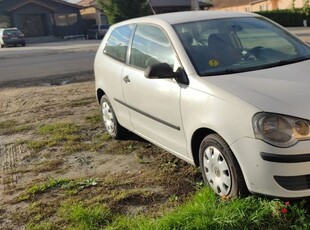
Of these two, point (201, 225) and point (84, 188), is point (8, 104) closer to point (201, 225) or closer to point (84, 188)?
point (84, 188)

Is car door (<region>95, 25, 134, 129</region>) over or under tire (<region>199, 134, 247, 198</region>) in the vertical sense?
over

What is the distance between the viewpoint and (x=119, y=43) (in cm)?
536

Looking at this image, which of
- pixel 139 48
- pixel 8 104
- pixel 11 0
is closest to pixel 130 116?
pixel 139 48

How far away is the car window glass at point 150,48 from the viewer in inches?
167

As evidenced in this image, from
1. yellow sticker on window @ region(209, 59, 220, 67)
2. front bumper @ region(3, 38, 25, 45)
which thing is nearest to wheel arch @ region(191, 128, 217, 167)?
yellow sticker on window @ region(209, 59, 220, 67)

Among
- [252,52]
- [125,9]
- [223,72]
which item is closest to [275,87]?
[223,72]

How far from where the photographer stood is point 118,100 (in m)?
5.20

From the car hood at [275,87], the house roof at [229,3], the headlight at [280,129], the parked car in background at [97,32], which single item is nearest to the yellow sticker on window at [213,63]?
the car hood at [275,87]

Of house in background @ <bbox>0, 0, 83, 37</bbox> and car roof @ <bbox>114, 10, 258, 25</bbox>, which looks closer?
car roof @ <bbox>114, 10, 258, 25</bbox>

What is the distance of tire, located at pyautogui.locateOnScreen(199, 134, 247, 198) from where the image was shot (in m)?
3.33

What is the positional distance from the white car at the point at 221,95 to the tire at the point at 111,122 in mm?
56

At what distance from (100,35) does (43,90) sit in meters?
31.8

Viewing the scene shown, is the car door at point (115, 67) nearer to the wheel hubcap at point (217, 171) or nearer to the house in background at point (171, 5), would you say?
the wheel hubcap at point (217, 171)

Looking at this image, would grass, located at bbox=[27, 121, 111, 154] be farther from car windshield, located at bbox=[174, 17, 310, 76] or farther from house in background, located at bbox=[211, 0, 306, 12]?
house in background, located at bbox=[211, 0, 306, 12]
